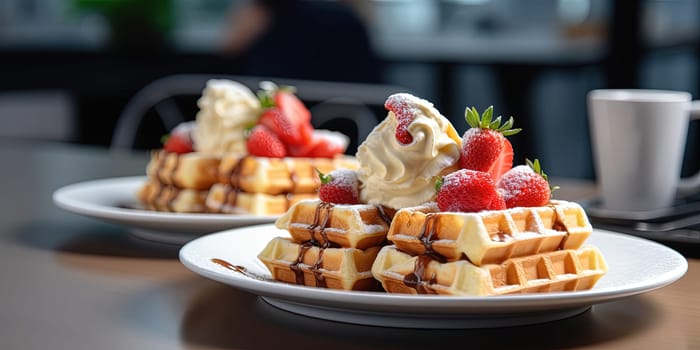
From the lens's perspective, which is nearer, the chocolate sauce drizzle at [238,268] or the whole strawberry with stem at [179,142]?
the chocolate sauce drizzle at [238,268]

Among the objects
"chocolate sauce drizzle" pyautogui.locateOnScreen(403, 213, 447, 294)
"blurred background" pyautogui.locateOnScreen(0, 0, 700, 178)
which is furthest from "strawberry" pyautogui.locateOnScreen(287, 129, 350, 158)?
"blurred background" pyautogui.locateOnScreen(0, 0, 700, 178)

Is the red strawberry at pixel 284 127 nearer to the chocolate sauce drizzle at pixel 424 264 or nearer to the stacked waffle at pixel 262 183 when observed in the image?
the stacked waffle at pixel 262 183

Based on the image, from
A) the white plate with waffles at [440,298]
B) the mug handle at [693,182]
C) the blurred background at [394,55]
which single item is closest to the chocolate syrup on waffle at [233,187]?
the white plate with waffles at [440,298]

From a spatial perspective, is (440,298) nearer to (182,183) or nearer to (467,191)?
(467,191)

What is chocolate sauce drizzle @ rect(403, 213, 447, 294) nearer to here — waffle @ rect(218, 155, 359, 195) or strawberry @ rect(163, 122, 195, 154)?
waffle @ rect(218, 155, 359, 195)

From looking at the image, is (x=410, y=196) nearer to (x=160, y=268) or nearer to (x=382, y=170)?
(x=382, y=170)

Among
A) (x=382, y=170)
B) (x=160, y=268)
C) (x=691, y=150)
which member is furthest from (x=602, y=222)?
(x=691, y=150)

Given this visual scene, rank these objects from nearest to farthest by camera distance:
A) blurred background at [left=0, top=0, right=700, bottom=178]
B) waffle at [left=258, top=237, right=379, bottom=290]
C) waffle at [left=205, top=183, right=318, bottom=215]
→ 1. waffle at [left=258, top=237, right=379, bottom=290]
2. waffle at [left=205, top=183, right=318, bottom=215]
3. blurred background at [left=0, top=0, right=700, bottom=178]
